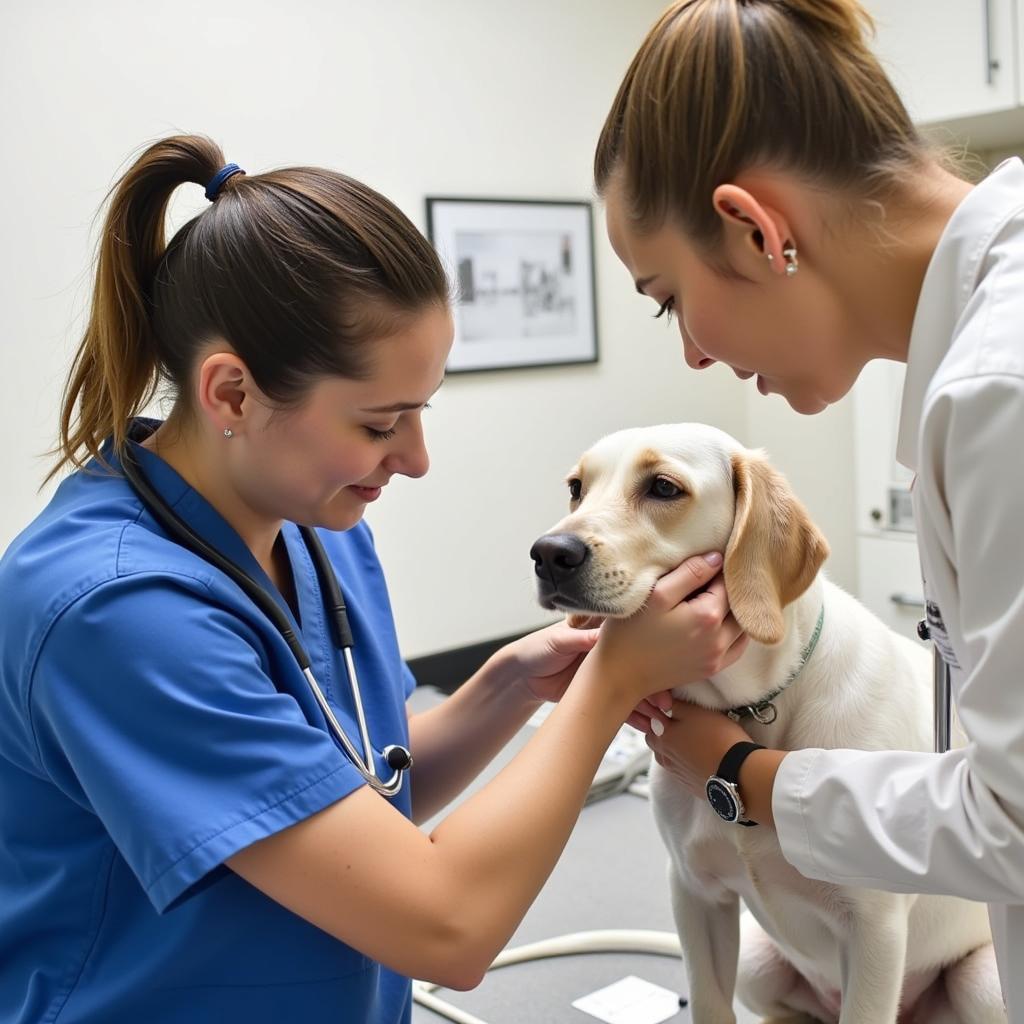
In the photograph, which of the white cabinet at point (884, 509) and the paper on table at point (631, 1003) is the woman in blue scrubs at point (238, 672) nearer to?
the paper on table at point (631, 1003)

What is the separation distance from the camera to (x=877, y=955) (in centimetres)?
114

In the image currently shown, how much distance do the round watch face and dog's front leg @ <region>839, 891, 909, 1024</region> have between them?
187mm

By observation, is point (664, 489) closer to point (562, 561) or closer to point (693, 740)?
point (562, 561)

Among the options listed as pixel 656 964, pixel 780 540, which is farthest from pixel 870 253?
pixel 656 964

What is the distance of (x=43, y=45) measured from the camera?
228cm

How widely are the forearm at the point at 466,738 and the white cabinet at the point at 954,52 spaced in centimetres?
185

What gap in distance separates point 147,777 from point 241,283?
44 cm

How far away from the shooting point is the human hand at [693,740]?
3.65 ft

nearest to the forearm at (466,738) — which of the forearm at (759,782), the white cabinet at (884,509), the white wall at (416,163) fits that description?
the forearm at (759,782)

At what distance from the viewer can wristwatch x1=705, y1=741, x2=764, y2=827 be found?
3.45 ft

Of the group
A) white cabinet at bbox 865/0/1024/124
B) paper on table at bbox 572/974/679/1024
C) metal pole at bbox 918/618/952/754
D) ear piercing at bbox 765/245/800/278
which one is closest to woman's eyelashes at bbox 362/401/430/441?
ear piercing at bbox 765/245/800/278

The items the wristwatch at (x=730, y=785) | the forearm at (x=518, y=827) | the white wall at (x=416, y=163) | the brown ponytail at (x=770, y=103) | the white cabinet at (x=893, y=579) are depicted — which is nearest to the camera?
the brown ponytail at (x=770, y=103)

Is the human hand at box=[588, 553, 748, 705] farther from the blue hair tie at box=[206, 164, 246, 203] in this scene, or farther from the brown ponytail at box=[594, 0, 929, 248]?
the blue hair tie at box=[206, 164, 246, 203]

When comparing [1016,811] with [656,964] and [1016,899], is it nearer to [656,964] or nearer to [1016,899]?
[1016,899]
